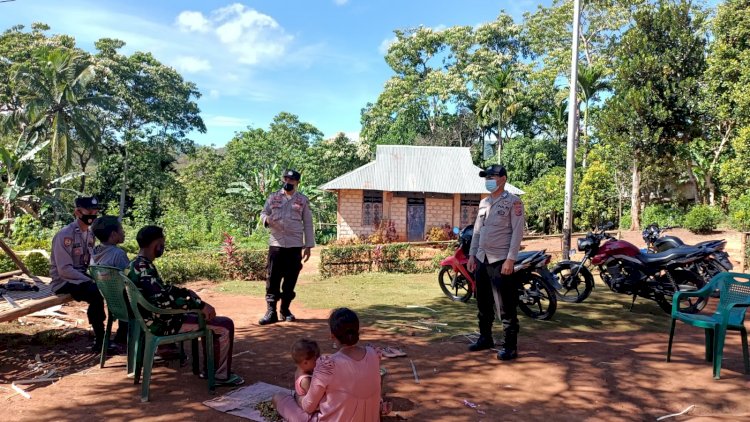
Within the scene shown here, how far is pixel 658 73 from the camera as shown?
1972cm

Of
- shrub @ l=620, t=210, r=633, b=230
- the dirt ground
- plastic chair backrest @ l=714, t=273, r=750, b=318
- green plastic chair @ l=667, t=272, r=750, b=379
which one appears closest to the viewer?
the dirt ground

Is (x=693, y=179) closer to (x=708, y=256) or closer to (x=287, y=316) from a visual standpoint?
(x=708, y=256)

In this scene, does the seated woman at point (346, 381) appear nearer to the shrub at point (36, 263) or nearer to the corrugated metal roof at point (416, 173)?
the shrub at point (36, 263)

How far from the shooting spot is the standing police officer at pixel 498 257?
473 centimetres

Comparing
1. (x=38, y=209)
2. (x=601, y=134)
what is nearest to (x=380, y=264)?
(x=601, y=134)

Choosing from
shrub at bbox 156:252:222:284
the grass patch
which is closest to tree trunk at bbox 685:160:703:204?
the grass patch

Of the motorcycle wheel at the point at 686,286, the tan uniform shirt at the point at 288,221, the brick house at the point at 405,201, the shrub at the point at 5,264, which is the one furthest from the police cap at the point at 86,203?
the brick house at the point at 405,201

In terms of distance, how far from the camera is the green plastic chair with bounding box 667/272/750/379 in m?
4.16

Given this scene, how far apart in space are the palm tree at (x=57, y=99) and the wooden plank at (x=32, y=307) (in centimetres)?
2327

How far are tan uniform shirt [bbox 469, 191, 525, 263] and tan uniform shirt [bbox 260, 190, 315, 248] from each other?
7.11ft

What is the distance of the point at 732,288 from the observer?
4.73 m

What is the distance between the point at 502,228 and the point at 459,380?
1.50 metres

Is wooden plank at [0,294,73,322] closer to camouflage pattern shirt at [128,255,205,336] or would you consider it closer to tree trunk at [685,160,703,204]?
camouflage pattern shirt at [128,255,205,336]

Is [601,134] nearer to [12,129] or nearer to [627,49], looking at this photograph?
[627,49]
